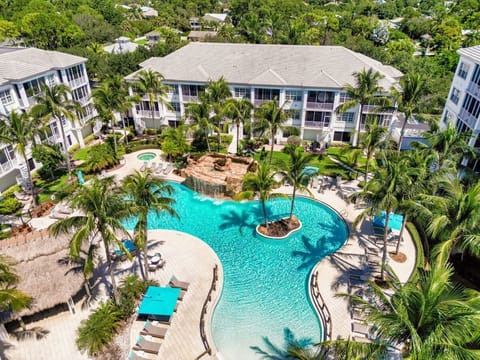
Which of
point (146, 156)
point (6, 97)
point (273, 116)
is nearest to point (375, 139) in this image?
point (273, 116)

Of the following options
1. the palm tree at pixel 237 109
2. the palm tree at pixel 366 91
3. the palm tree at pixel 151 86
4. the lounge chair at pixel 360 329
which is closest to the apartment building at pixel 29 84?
the palm tree at pixel 151 86

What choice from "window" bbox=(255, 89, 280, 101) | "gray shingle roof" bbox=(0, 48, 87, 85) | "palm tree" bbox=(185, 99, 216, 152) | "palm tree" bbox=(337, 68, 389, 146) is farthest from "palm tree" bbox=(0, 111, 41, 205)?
"palm tree" bbox=(337, 68, 389, 146)

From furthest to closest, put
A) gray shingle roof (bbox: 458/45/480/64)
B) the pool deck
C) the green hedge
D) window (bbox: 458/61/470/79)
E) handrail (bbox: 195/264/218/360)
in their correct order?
window (bbox: 458/61/470/79) < gray shingle roof (bbox: 458/45/480/64) < the green hedge < the pool deck < handrail (bbox: 195/264/218/360)

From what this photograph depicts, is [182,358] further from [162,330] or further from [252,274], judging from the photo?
[252,274]

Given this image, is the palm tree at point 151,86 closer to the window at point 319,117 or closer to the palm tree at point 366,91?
the window at point 319,117

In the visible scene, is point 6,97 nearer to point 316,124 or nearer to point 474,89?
point 316,124

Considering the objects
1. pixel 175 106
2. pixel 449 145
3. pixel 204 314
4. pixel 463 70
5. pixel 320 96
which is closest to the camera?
pixel 204 314

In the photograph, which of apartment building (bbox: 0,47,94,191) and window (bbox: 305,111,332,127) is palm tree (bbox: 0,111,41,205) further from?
window (bbox: 305,111,332,127)

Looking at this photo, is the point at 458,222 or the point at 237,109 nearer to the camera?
the point at 458,222
